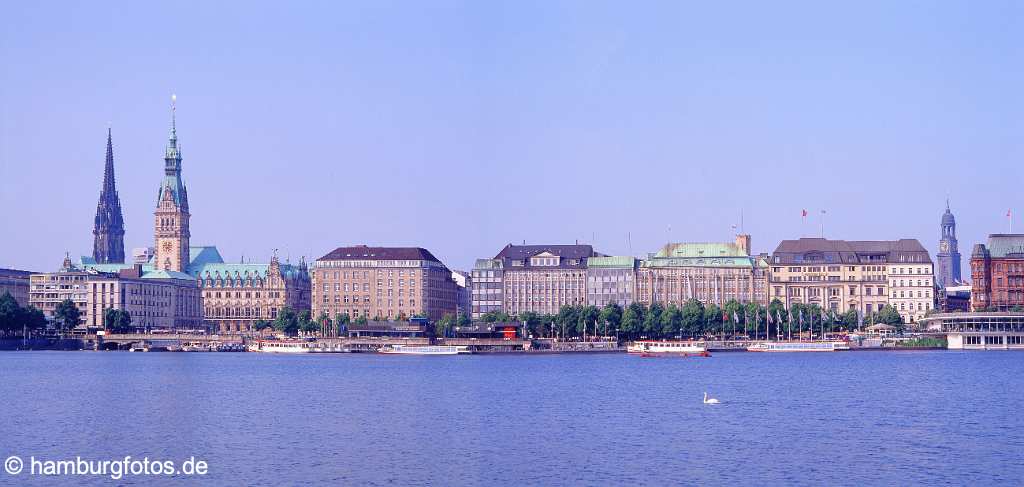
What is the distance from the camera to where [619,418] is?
78.9 meters

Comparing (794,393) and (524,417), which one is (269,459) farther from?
(794,393)

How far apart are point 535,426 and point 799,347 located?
385 feet

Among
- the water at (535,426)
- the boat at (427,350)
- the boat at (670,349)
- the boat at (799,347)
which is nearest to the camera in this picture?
the water at (535,426)

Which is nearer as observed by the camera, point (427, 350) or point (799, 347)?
point (799, 347)

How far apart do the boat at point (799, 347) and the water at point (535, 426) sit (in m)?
60.7

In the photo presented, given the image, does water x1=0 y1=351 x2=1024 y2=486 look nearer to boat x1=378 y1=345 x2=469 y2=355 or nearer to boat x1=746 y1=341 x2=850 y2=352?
boat x1=746 y1=341 x2=850 y2=352

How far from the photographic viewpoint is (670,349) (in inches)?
7052

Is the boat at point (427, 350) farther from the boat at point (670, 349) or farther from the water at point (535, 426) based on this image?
the water at point (535, 426)

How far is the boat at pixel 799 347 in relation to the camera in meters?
188

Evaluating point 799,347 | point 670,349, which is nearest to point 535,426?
point 670,349

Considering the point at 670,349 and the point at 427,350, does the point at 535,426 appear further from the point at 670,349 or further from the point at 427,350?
the point at 427,350

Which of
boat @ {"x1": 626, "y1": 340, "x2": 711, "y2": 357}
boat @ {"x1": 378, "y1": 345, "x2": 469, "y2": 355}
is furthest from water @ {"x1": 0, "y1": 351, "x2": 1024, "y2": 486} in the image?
boat @ {"x1": 378, "y1": 345, "x2": 469, "y2": 355}

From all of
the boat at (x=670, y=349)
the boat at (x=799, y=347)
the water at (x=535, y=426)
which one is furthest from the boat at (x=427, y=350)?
the water at (x=535, y=426)

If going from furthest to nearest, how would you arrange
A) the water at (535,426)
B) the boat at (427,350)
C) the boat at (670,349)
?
the boat at (427,350)
the boat at (670,349)
the water at (535,426)
